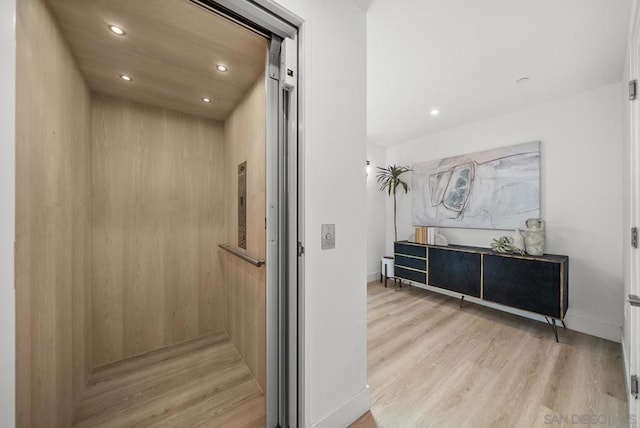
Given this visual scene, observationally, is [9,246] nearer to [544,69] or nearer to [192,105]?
[192,105]

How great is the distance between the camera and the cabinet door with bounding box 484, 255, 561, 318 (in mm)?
2355

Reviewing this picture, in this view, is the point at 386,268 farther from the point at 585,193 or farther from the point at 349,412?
the point at 349,412

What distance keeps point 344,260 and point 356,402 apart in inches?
33.5

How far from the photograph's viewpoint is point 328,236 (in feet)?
4.34

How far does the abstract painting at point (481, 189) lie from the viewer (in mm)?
2869

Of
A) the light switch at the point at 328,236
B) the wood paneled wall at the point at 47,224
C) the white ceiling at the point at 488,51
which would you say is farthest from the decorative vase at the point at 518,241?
the wood paneled wall at the point at 47,224

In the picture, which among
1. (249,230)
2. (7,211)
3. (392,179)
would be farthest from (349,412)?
(392,179)

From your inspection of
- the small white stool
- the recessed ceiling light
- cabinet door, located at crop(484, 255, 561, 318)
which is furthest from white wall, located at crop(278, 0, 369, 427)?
the small white stool

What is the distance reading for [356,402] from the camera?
145 centimetres

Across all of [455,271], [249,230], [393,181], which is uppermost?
[393,181]

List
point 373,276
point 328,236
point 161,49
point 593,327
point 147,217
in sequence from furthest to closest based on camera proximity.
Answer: point 373,276 → point 593,327 → point 147,217 → point 161,49 → point 328,236

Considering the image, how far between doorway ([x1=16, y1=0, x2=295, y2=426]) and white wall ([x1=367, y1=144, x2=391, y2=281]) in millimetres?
2590

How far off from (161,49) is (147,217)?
140 cm

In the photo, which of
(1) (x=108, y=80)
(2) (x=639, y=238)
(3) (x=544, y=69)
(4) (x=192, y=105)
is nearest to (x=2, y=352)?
(1) (x=108, y=80)
